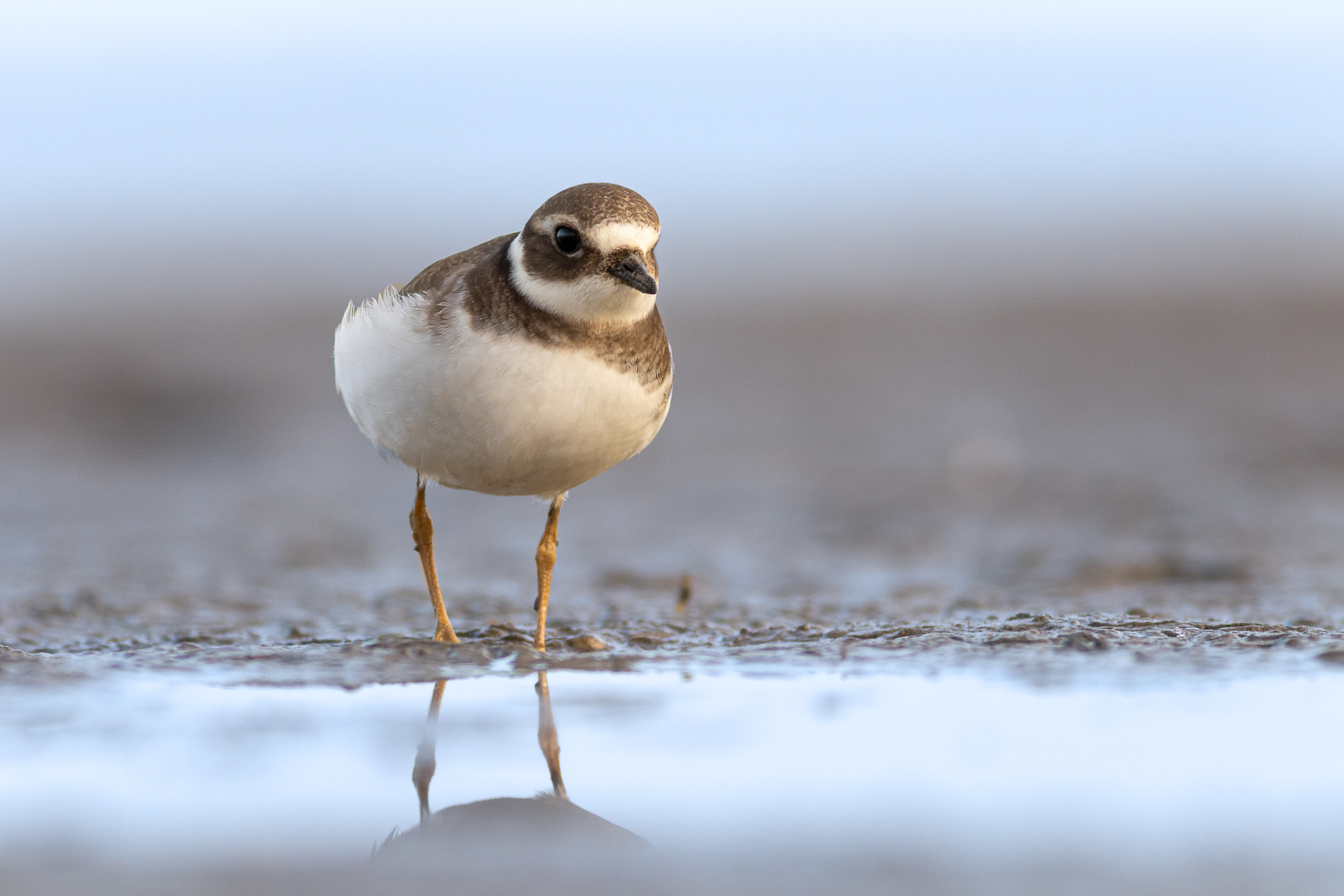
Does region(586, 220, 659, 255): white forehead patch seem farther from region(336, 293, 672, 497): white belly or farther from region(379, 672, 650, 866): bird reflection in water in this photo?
region(379, 672, 650, 866): bird reflection in water

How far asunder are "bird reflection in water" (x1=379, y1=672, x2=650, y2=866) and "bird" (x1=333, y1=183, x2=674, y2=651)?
4.48ft

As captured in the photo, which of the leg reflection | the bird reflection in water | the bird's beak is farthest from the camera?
the bird's beak

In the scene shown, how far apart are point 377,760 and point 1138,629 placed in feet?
7.56

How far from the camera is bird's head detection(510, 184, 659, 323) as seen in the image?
158 inches

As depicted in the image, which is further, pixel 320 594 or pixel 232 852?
pixel 320 594

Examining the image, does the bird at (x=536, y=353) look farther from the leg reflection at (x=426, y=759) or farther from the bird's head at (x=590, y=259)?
the leg reflection at (x=426, y=759)

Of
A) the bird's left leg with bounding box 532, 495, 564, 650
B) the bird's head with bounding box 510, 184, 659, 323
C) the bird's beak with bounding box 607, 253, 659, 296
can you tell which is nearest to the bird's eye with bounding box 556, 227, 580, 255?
the bird's head with bounding box 510, 184, 659, 323

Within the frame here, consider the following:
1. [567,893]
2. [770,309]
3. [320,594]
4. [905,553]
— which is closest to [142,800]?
[567,893]

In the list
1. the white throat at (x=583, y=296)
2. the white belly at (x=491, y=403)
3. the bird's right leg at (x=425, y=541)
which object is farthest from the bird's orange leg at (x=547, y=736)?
the bird's right leg at (x=425, y=541)

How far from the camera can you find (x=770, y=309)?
637 inches

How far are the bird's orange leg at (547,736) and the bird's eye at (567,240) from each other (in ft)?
3.82

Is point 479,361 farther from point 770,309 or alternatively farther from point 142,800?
→ point 770,309

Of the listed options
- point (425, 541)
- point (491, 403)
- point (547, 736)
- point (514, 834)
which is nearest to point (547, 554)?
point (425, 541)

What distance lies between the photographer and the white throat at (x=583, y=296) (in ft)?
13.2
